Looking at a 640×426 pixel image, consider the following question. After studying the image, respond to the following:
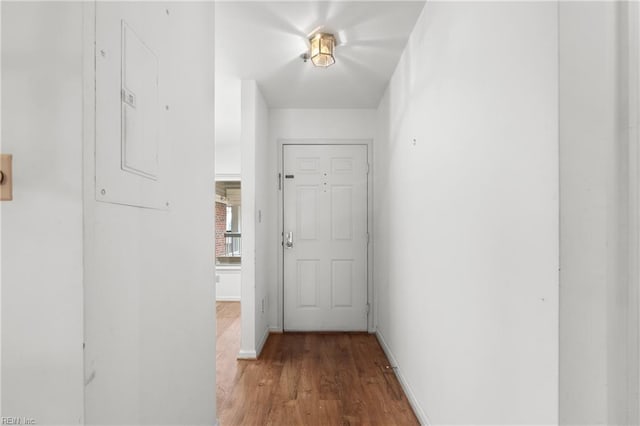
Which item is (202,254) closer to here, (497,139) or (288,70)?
(497,139)

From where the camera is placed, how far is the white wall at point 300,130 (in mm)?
3727

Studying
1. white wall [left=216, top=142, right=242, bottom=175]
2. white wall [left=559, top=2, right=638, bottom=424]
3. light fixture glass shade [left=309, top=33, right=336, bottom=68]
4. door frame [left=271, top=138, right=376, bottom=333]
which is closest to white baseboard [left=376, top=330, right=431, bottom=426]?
door frame [left=271, top=138, right=376, bottom=333]

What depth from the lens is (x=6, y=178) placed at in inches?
27.8

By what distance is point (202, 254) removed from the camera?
1.61 metres

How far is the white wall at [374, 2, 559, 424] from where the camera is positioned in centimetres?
95

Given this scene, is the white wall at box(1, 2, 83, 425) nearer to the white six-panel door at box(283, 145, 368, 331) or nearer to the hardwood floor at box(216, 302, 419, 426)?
the hardwood floor at box(216, 302, 419, 426)

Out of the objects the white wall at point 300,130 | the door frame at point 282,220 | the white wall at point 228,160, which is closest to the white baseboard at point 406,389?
the door frame at point 282,220

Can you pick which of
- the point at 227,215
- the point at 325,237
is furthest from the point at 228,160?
the point at 325,237

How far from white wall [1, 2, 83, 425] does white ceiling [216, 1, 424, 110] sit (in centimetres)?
152

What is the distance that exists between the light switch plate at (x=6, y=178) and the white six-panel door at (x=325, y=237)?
3054mm

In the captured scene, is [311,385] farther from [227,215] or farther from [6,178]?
[227,215]

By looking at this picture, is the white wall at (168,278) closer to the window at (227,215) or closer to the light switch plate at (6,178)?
the light switch plate at (6,178)

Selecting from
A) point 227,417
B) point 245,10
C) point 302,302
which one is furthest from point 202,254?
point 302,302

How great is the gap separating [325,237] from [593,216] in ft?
10.9
